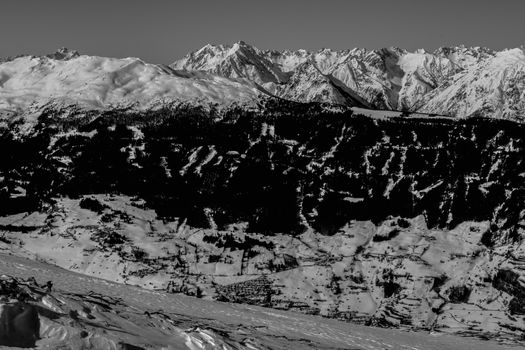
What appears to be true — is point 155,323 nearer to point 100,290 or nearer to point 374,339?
point 100,290

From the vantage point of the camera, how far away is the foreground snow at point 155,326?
58.2m

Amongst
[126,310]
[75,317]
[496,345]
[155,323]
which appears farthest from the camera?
[496,345]

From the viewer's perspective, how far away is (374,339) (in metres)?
124

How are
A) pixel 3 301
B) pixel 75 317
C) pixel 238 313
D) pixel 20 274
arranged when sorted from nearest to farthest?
pixel 3 301
pixel 75 317
pixel 20 274
pixel 238 313

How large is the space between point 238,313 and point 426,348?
42018 millimetres

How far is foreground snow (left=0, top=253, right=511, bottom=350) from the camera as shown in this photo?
2292 inches

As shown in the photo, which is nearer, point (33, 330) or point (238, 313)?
point (33, 330)

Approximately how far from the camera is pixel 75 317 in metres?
63.4

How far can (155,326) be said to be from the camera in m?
74.2

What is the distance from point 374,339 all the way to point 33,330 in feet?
278

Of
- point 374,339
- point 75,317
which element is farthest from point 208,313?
point 75,317

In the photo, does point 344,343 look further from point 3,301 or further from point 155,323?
point 3,301

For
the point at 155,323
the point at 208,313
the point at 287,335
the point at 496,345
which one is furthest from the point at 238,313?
the point at 496,345

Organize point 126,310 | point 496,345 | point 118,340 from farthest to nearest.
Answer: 1. point 496,345
2. point 126,310
3. point 118,340
